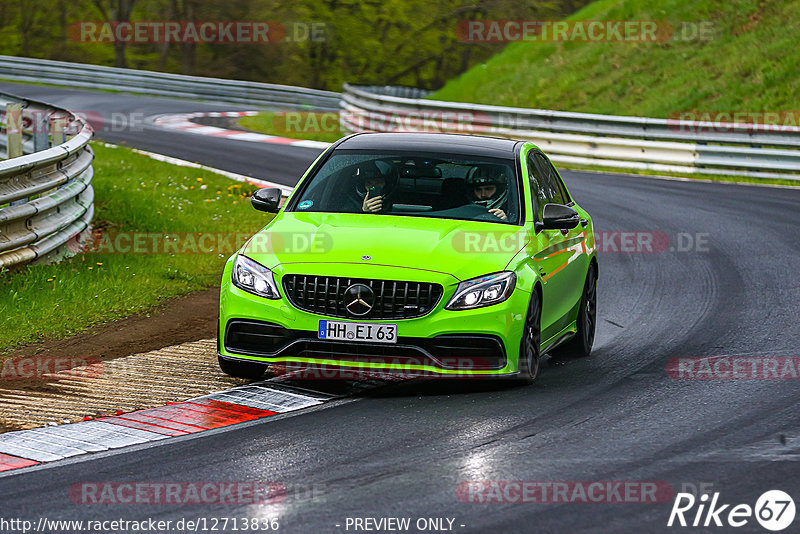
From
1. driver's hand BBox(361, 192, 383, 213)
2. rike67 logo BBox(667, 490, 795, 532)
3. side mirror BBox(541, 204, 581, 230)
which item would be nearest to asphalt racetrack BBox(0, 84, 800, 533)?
rike67 logo BBox(667, 490, 795, 532)

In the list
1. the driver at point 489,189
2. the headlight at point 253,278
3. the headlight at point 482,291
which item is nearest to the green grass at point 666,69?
the driver at point 489,189

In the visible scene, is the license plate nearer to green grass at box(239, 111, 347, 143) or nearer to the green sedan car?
the green sedan car

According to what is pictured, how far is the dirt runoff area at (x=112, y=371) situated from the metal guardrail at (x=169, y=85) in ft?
96.2

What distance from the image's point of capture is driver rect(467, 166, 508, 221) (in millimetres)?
8641

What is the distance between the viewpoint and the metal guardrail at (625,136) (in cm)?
2317

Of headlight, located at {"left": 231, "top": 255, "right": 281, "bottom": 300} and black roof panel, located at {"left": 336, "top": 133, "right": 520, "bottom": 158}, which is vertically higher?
black roof panel, located at {"left": 336, "top": 133, "right": 520, "bottom": 158}

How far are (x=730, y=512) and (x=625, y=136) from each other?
20426mm

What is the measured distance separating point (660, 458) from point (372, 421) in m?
1.68

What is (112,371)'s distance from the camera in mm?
8367

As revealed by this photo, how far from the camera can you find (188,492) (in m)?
5.66

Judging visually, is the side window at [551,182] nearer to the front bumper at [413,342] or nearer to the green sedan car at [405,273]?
the green sedan car at [405,273]

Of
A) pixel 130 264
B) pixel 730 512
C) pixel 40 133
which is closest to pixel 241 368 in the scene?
pixel 730 512

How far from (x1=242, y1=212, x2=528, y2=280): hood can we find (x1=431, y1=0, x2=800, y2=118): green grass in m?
21.7

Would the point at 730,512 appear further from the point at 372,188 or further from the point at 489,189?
the point at 372,188
